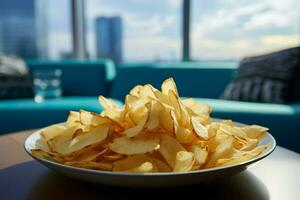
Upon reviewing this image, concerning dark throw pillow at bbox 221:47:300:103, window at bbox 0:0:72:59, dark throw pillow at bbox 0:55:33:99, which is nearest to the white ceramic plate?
dark throw pillow at bbox 221:47:300:103

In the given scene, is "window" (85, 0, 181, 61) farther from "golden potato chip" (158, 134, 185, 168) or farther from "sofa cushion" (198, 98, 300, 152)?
Result: "golden potato chip" (158, 134, 185, 168)

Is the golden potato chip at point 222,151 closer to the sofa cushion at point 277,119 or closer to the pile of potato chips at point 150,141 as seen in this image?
the pile of potato chips at point 150,141

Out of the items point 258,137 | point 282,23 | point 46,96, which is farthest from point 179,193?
point 282,23

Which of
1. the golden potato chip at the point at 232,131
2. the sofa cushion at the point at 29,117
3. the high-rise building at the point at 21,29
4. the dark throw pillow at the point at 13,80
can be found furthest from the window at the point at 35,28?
the golden potato chip at the point at 232,131

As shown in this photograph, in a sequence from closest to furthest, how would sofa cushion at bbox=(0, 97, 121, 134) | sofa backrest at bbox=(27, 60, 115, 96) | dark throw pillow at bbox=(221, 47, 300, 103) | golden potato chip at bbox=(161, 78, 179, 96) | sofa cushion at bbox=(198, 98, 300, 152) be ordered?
1. golden potato chip at bbox=(161, 78, 179, 96)
2. sofa cushion at bbox=(198, 98, 300, 152)
3. dark throw pillow at bbox=(221, 47, 300, 103)
4. sofa cushion at bbox=(0, 97, 121, 134)
5. sofa backrest at bbox=(27, 60, 115, 96)

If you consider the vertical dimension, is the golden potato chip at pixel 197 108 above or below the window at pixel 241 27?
below

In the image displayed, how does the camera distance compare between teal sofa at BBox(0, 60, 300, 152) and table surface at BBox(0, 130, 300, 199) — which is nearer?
table surface at BBox(0, 130, 300, 199)

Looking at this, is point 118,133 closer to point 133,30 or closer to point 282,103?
point 282,103
